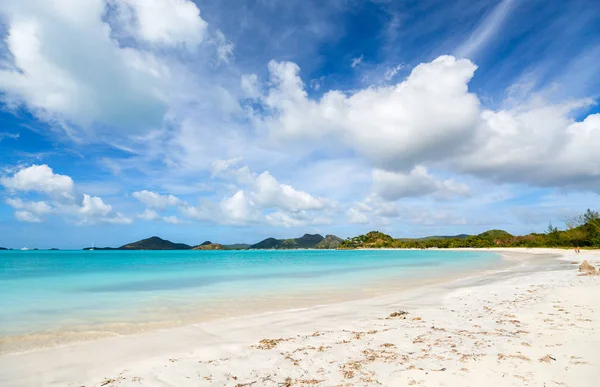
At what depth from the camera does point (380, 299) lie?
14.2 metres

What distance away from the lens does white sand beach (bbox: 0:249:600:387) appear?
17.3 ft

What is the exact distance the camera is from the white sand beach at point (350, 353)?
5.28 meters

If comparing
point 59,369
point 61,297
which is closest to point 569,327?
point 59,369

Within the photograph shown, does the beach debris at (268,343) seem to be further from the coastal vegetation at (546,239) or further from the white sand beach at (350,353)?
the coastal vegetation at (546,239)

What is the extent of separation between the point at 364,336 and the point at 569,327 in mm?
4970

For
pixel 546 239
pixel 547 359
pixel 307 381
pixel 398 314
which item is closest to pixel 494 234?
pixel 546 239

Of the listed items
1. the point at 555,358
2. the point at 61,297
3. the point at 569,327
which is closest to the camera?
the point at 555,358

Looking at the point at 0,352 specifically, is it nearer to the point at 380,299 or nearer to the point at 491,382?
the point at 491,382

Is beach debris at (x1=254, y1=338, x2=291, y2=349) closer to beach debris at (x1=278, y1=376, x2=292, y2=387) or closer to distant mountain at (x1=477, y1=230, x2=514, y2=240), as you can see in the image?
beach debris at (x1=278, y1=376, x2=292, y2=387)

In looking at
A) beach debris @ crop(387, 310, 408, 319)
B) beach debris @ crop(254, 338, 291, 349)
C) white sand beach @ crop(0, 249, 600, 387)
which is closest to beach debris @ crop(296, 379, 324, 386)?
white sand beach @ crop(0, 249, 600, 387)

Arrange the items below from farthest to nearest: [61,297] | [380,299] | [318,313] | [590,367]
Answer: [61,297], [380,299], [318,313], [590,367]

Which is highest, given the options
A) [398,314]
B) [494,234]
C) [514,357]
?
[494,234]

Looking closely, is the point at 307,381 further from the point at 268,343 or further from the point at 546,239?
the point at 546,239

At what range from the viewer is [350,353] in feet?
21.5
